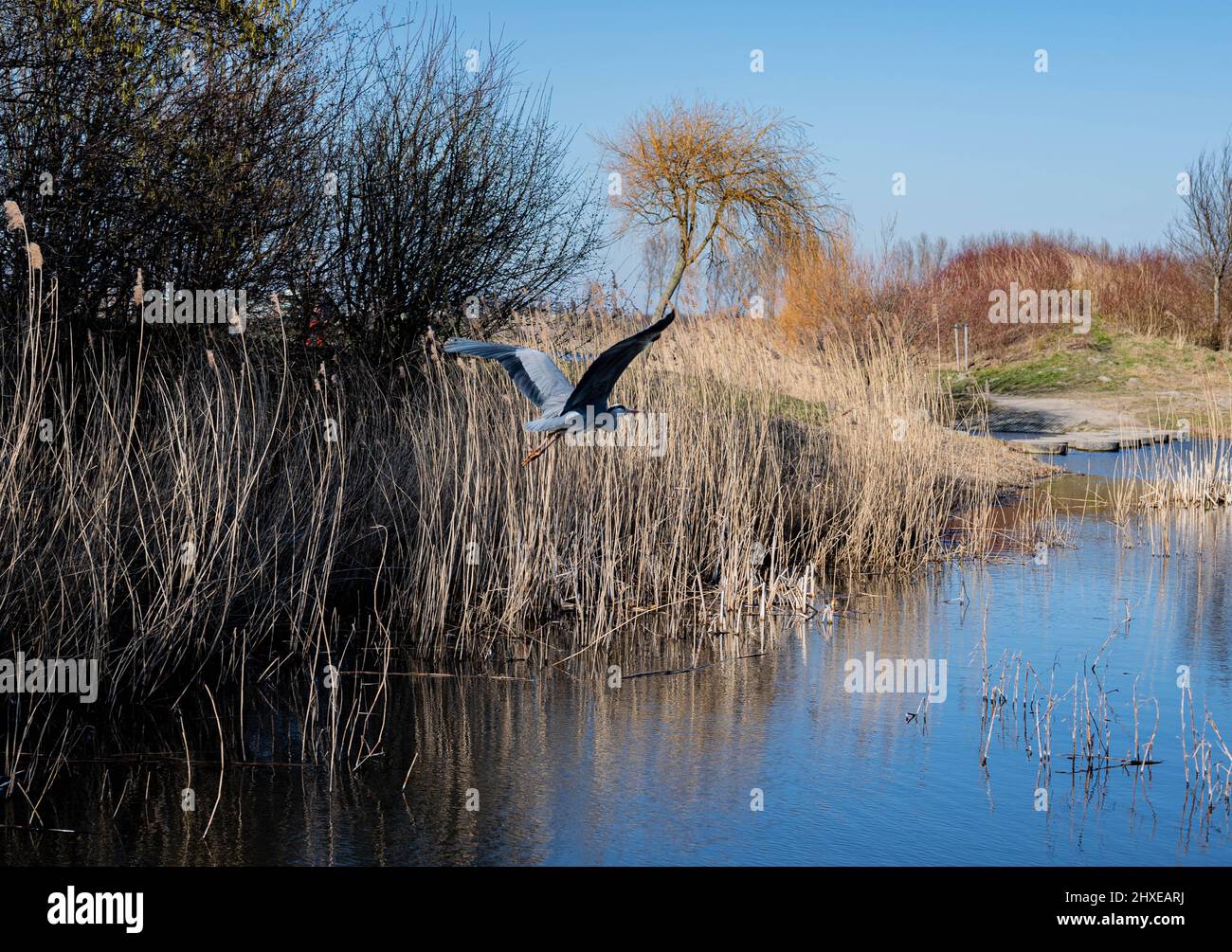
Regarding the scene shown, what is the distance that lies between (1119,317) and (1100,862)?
24776mm

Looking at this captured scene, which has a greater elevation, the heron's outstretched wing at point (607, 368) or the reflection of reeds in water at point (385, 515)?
the heron's outstretched wing at point (607, 368)

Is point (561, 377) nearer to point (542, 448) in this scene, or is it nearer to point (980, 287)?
point (542, 448)

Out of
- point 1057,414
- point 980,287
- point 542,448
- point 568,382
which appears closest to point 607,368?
point 568,382

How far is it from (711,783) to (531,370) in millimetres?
2553

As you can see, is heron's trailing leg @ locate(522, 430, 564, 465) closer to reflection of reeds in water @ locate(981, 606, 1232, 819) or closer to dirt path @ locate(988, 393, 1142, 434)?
reflection of reeds in water @ locate(981, 606, 1232, 819)

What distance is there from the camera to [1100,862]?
12.5 ft

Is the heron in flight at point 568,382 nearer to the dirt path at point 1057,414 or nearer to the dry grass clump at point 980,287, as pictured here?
the dry grass clump at point 980,287

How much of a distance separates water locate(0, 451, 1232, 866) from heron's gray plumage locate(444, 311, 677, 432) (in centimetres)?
131

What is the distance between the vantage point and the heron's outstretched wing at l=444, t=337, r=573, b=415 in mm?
6094

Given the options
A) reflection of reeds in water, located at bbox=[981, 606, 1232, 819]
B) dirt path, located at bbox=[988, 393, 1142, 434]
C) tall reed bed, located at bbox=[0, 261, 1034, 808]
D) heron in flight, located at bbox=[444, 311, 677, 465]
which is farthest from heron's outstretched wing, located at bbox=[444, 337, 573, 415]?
dirt path, located at bbox=[988, 393, 1142, 434]

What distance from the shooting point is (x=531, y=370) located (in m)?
6.23

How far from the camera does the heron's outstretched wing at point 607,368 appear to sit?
5.14m

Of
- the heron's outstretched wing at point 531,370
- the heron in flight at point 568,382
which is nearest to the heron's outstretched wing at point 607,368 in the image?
the heron in flight at point 568,382

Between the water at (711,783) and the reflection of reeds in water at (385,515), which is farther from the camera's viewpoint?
the reflection of reeds in water at (385,515)
